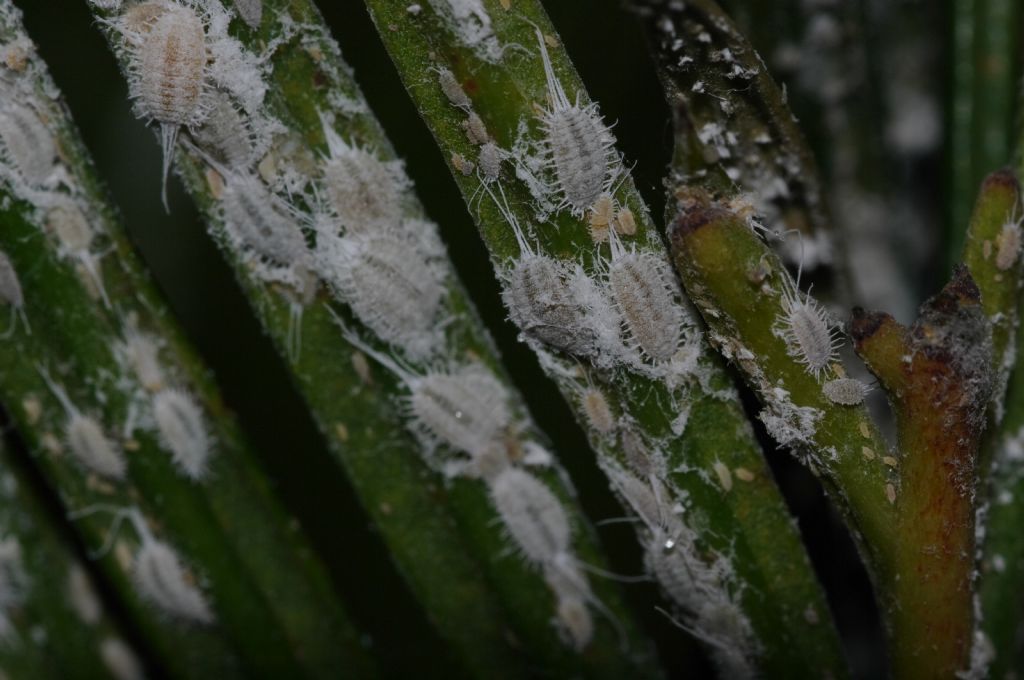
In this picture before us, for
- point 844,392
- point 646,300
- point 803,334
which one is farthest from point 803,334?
point 646,300

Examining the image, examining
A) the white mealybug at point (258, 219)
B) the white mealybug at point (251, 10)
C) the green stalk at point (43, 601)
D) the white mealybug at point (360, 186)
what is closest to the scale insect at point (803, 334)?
the white mealybug at point (360, 186)

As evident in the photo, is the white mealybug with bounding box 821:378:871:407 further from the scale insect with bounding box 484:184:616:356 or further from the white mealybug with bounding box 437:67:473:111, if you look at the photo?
the white mealybug with bounding box 437:67:473:111

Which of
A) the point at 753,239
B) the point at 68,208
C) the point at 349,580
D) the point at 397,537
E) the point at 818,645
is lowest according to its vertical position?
the point at 818,645

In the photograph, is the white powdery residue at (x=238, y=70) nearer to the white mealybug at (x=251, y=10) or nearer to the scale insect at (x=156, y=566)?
the white mealybug at (x=251, y=10)

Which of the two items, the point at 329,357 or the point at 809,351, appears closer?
the point at 809,351

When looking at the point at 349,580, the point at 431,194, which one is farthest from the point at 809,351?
the point at 349,580

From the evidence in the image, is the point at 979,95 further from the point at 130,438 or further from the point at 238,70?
the point at 130,438

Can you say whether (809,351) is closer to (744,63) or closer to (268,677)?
(744,63)
